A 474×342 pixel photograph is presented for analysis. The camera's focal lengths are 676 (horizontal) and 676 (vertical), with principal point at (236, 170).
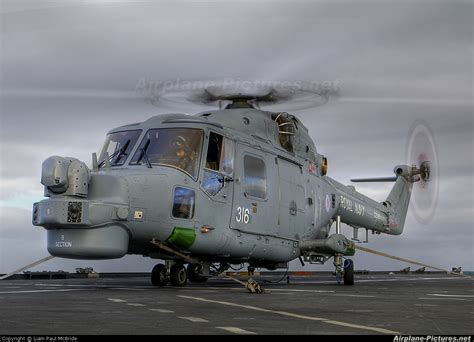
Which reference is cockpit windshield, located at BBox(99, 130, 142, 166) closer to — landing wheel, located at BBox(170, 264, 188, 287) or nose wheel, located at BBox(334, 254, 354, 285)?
landing wheel, located at BBox(170, 264, 188, 287)

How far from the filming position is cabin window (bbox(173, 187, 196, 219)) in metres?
16.6

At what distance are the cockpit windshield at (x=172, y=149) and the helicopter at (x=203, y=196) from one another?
3 cm

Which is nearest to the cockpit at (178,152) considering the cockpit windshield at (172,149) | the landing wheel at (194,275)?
the cockpit windshield at (172,149)

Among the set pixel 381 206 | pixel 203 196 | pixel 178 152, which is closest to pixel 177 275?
pixel 203 196

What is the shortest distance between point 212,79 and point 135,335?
38.0ft

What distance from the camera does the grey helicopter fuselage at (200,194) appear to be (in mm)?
15289

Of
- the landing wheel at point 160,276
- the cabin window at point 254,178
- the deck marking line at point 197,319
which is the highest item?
the cabin window at point 254,178

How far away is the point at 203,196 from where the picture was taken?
56.7 ft

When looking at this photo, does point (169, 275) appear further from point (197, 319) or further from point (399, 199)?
point (399, 199)

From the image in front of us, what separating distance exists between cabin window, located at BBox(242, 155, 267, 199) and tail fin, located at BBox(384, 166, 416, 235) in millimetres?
13239

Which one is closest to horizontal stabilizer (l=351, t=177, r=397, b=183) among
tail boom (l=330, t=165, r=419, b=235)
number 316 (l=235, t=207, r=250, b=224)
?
tail boom (l=330, t=165, r=419, b=235)

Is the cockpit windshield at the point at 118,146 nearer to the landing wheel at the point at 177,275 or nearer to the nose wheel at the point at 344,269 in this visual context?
the landing wheel at the point at 177,275

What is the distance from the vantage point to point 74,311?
33.1ft

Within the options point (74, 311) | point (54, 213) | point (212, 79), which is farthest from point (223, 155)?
point (74, 311)
